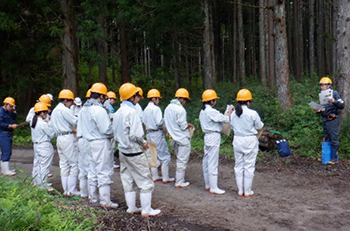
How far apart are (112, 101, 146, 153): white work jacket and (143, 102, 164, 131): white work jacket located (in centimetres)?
278

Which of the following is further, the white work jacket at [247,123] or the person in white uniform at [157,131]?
the person in white uniform at [157,131]

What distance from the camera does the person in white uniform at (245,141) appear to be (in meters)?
7.38

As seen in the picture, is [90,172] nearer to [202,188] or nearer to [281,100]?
[202,188]

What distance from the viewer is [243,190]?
25.2 ft

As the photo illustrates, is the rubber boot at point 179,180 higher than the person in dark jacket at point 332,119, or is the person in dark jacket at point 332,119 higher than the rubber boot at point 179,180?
the person in dark jacket at point 332,119

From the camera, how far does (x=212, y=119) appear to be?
25.2 feet

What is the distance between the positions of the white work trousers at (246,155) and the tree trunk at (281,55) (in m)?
6.91

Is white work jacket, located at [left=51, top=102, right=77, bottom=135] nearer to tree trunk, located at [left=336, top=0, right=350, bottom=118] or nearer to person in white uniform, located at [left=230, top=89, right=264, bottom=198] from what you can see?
person in white uniform, located at [left=230, top=89, right=264, bottom=198]

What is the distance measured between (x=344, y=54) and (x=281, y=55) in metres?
2.74

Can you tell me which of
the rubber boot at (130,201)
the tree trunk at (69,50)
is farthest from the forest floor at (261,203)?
the tree trunk at (69,50)

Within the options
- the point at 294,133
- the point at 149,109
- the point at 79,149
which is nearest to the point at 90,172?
the point at 79,149

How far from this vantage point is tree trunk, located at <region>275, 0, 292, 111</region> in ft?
42.3

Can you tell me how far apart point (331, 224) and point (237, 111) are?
2869 mm

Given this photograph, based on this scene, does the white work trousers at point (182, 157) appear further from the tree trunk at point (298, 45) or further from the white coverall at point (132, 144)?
the tree trunk at point (298, 45)
